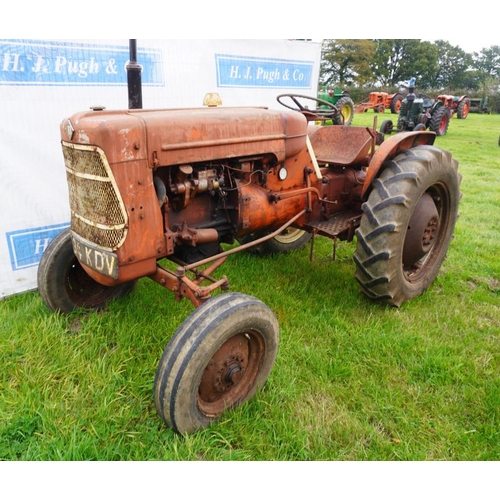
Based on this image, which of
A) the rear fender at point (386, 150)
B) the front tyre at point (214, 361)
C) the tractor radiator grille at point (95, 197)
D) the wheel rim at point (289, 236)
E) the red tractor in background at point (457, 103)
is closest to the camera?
the front tyre at point (214, 361)

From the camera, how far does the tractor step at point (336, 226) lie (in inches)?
132

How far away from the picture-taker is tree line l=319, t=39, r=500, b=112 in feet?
126

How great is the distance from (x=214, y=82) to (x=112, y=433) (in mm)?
3763

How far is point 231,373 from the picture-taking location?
2277 millimetres

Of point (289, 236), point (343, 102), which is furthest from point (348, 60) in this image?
point (289, 236)

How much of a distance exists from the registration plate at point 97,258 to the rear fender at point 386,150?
196 cm

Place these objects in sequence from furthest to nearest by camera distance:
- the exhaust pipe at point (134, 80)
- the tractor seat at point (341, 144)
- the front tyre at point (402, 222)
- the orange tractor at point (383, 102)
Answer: the orange tractor at point (383, 102), the tractor seat at point (341, 144), the front tyre at point (402, 222), the exhaust pipe at point (134, 80)

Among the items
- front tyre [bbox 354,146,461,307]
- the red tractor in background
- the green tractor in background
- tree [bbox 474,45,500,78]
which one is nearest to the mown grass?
front tyre [bbox 354,146,461,307]

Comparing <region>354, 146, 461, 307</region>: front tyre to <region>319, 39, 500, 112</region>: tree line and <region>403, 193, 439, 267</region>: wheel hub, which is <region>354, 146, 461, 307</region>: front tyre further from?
<region>319, 39, 500, 112</region>: tree line

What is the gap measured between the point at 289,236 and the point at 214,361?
2327 mm

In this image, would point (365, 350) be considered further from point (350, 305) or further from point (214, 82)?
point (214, 82)

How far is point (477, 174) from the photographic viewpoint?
8.24 meters

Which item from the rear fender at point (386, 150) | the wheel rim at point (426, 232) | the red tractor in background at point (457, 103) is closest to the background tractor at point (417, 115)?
the red tractor in background at point (457, 103)

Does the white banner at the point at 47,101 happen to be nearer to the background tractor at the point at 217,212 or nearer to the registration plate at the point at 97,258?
the background tractor at the point at 217,212
